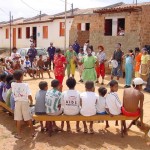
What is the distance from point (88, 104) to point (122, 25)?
1448 centimetres

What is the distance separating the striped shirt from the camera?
6.89 meters

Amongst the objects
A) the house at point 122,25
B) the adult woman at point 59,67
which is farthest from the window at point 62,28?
the adult woman at point 59,67

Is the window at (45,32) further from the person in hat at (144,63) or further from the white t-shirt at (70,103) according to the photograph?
the white t-shirt at (70,103)

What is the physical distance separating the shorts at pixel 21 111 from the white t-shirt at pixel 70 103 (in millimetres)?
805

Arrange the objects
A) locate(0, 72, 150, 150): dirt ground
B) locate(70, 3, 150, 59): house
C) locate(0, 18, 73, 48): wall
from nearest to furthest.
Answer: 1. locate(0, 72, 150, 150): dirt ground
2. locate(70, 3, 150, 59): house
3. locate(0, 18, 73, 48): wall

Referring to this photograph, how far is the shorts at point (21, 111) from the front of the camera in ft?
23.4

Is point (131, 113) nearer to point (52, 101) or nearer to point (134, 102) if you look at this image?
point (134, 102)

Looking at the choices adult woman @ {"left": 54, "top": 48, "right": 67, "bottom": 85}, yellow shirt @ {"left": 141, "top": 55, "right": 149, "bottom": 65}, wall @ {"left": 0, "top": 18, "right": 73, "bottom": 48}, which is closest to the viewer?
adult woman @ {"left": 54, "top": 48, "right": 67, "bottom": 85}

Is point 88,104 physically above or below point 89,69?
below

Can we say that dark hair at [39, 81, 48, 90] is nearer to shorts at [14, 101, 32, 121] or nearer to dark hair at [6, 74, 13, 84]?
shorts at [14, 101, 32, 121]

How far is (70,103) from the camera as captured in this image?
6.92 meters

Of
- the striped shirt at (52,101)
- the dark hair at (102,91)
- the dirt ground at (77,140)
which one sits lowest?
the dirt ground at (77,140)

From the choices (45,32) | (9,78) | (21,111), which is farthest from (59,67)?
(45,32)

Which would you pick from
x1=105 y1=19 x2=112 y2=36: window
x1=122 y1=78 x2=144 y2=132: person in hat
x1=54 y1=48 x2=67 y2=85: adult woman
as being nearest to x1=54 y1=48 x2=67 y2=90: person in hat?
x1=54 y1=48 x2=67 y2=85: adult woman
